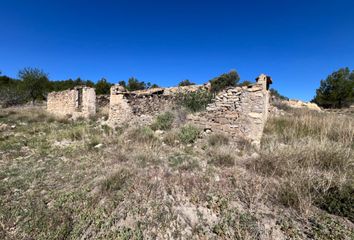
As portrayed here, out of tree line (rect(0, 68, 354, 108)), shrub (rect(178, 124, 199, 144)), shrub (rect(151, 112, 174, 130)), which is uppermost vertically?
tree line (rect(0, 68, 354, 108))

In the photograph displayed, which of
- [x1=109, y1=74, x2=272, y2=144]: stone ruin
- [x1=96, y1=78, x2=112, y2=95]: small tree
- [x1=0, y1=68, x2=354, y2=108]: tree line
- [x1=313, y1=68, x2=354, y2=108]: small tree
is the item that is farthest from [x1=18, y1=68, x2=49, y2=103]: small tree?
[x1=313, y1=68, x2=354, y2=108]: small tree

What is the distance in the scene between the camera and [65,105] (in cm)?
1163

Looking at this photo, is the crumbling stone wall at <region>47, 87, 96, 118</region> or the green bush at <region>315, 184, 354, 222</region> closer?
the green bush at <region>315, 184, 354, 222</region>

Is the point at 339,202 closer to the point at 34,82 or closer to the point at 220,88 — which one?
the point at 220,88

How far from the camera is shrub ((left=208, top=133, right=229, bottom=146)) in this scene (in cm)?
473

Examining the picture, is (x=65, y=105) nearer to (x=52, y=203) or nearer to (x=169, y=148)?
(x=169, y=148)

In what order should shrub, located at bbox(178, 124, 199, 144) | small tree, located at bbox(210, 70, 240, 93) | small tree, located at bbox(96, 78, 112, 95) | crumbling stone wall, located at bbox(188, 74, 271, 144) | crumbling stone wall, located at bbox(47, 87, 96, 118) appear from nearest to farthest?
1. crumbling stone wall, located at bbox(188, 74, 271, 144)
2. shrub, located at bbox(178, 124, 199, 144)
3. crumbling stone wall, located at bbox(47, 87, 96, 118)
4. small tree, located at bbox(96, 78, 112, 95)
5. small tree, located at bbox(210, 70, 240, 93)

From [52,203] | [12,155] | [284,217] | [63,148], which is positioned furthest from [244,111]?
[12,155]

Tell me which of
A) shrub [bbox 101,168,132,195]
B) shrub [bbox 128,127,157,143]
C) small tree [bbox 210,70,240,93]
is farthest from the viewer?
small tree [bbox 210,70,240,93]

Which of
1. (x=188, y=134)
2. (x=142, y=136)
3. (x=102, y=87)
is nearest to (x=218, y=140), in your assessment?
(x=188, y=134)

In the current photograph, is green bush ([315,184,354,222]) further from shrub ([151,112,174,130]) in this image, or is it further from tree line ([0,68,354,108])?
tree line ([0,68,354,108])

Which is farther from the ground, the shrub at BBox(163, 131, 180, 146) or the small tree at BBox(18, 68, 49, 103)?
the small tree at BBox(18, 68, 49, 103)

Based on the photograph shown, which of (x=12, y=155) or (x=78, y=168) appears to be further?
(x=12, y=155)

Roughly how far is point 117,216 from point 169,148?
104 inches
